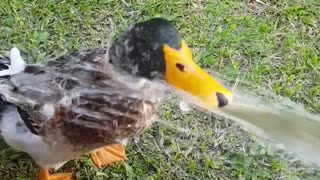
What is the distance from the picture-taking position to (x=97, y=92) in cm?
183

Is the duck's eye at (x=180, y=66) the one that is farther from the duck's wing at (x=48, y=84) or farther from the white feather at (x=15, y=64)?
the white feather at (x=15, y=64)

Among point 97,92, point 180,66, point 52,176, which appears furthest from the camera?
point 52,176

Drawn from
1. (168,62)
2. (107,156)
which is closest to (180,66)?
(168,62)

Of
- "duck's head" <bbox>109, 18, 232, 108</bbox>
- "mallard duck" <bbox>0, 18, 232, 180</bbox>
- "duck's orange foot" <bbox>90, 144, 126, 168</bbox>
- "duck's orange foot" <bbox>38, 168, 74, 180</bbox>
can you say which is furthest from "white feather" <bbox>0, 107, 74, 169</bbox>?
"duck's head" <bbox>109, 18, 232, 108</bbox>

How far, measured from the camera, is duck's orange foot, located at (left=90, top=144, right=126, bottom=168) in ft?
7.70

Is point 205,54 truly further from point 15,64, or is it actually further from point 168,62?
point 168,62

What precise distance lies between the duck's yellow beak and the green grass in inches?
29.2

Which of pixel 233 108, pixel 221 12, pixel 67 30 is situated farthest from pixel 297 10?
pixel 233 108

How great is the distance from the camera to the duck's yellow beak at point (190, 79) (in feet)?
5.37

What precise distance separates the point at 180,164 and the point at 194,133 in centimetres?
13

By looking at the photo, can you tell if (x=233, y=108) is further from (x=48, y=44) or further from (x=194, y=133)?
(x=48, y=44)

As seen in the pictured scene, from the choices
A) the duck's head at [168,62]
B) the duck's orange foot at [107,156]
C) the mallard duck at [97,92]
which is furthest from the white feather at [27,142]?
the duck's head at [168,62]

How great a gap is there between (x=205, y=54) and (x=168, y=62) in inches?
39.7

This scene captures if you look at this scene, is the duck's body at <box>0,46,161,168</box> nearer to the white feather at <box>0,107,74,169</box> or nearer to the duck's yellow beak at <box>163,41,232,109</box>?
the white feather at <box>0,107,74,169</box>
